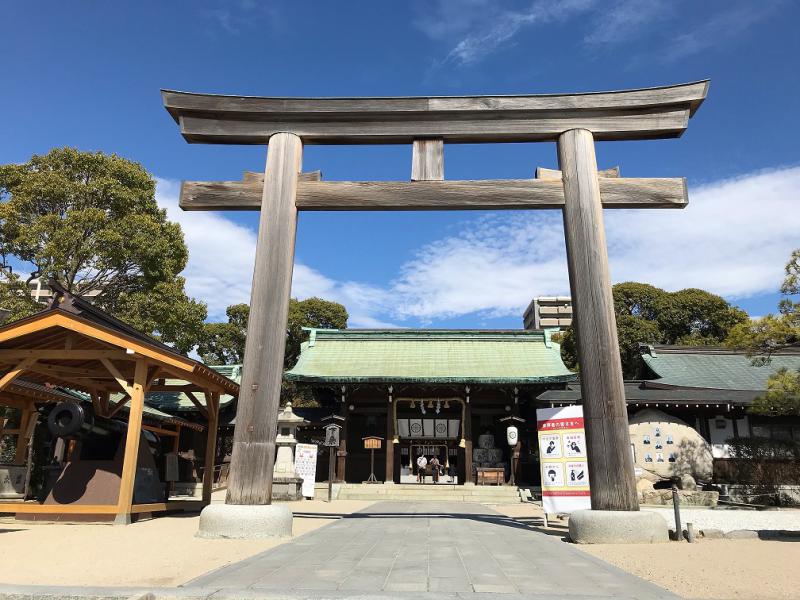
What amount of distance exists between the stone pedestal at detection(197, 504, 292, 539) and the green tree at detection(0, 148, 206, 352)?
12583 mm

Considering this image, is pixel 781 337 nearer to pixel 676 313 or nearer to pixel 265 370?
pixel 265 370

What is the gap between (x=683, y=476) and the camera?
1628 cm

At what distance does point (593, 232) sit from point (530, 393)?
49.5ft

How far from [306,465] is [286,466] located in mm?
668

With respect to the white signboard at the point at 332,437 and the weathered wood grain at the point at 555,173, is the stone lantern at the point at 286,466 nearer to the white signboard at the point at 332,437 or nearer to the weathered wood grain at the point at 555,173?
the white signboard at the point at 332,437

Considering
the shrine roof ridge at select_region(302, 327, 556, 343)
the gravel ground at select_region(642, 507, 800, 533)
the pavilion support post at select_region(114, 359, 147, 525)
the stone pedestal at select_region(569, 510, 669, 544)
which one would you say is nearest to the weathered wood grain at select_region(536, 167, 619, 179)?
the stone pedestal at select_region(569, 510, 669, 544)

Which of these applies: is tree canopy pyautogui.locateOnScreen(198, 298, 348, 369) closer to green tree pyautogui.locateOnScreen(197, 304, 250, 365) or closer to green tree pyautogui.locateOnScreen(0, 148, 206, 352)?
green tree pyautogui.locateOnScreen(197, 304, 250, 365)

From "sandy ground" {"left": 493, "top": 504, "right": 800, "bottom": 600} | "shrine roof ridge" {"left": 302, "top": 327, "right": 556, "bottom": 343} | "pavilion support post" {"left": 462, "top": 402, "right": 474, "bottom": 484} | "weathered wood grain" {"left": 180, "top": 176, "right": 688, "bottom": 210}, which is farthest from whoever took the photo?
"shrine roof ridge" {"left": 302, "top": 327, "right": 556, "bottom": 343}

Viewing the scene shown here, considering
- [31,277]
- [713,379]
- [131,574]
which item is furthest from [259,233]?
[713,379]

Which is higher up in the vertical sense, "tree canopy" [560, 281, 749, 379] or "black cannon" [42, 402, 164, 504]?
"tree canopy" [560, 281, 749, 379]

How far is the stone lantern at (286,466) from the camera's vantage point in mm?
15305

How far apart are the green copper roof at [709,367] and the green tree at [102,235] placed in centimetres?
1979

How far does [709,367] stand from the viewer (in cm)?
2317

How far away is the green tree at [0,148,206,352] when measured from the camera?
16.1 metres
